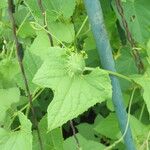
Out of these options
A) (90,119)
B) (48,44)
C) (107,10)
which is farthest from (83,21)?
(90,119)

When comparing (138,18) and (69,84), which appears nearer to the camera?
(69,84)

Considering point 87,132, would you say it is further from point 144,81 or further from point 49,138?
point 144,81

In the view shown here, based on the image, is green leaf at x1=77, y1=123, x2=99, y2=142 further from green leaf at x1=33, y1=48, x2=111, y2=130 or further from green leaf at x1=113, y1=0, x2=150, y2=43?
green leaf at x1=33, y1=48, x2=111, y2=130

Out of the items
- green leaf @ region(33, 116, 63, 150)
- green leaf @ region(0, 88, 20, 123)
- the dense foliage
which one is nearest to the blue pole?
the dense foliage

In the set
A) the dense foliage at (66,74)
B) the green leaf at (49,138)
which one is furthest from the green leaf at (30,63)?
the green leaf at (49,138)

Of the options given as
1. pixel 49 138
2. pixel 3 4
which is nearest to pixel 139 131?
pixel 49 138

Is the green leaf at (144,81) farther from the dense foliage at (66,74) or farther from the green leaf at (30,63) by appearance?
the green leaf at (30,63)
